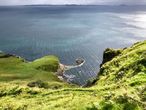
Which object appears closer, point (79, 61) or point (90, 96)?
point (90, 96)

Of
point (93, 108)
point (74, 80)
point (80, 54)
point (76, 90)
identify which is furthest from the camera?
point (80, 54)

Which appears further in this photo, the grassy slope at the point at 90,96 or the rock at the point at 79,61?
the rock at the point at 79,61

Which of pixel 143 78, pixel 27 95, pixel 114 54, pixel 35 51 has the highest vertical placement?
pixel 143 78

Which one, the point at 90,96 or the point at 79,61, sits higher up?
the point at 90,96

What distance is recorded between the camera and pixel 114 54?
3349 inches

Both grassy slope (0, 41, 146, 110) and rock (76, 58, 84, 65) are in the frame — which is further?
rock (76, 58, 84, 65)

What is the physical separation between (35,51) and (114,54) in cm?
11301

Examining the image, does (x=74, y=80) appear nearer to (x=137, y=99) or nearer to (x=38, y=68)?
(x=38, y=68)

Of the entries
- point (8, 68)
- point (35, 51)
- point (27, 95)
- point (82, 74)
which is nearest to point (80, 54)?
point (35, 51)

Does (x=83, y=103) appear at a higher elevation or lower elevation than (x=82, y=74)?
higher

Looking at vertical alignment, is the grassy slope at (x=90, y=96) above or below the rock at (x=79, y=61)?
above

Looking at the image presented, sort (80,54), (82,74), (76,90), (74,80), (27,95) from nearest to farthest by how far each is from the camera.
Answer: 1. (76,90)
2. (27,95)
3. (74,80)
4. (82,74)
5. (80,54)

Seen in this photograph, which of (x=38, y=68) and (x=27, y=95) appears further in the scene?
(x=38, y=68)

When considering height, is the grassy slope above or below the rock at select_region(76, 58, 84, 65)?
above
